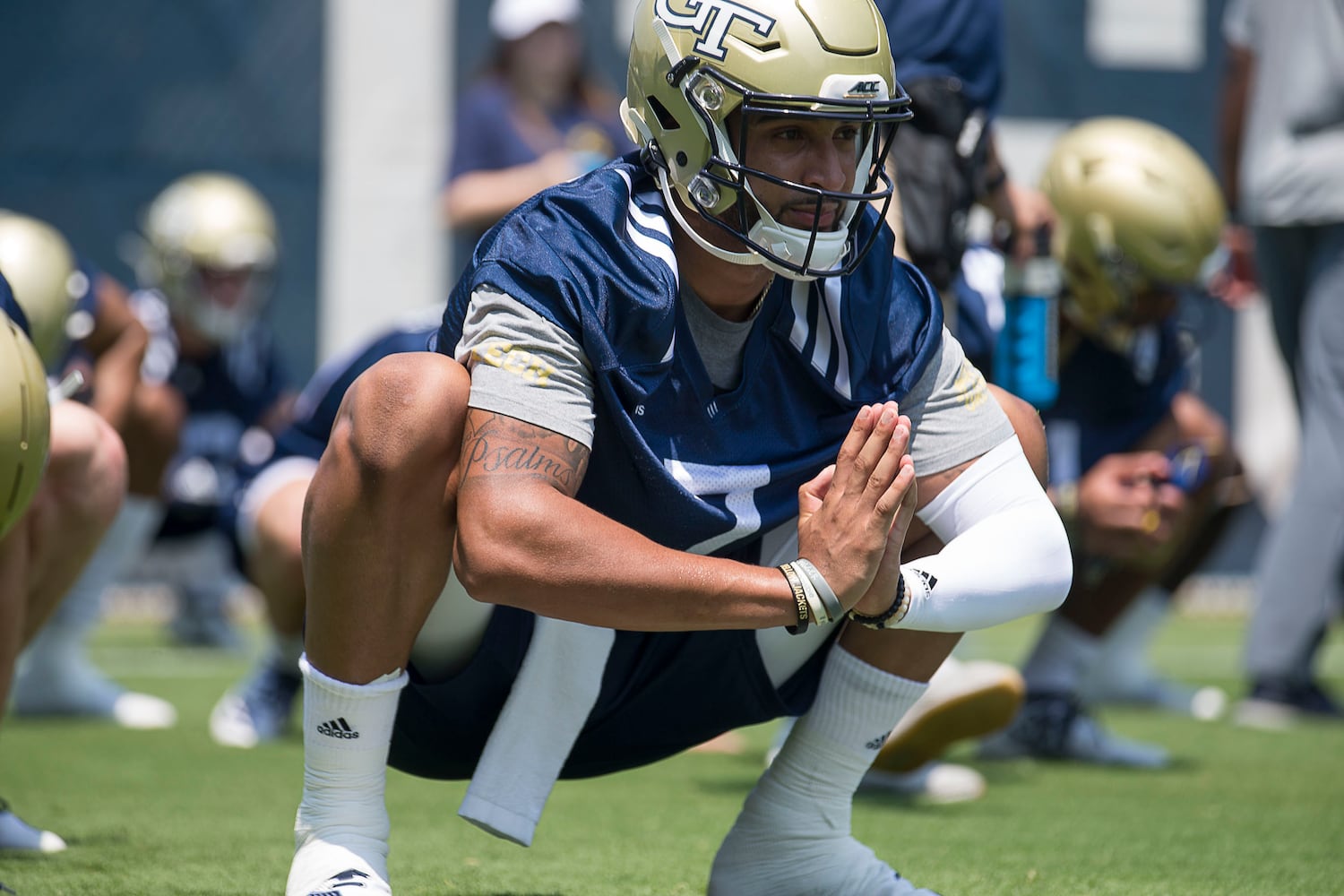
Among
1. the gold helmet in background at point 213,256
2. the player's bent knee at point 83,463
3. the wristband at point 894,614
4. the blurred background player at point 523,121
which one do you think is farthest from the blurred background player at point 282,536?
the gold helmet in background at point 213,256

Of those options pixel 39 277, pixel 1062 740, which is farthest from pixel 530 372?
pixel 1062 740

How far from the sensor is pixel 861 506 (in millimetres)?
1932

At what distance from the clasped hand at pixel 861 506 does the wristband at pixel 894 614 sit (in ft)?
0.19

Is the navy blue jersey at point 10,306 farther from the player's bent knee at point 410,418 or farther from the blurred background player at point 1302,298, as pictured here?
the blurred background player at point 1302,298

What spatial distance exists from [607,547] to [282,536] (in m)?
2.38

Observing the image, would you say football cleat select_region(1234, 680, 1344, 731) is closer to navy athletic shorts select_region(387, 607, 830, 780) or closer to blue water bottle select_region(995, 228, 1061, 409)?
blue water bottle select_region(995, 228, 1061, 409)

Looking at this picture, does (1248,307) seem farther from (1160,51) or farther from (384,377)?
(384,377)

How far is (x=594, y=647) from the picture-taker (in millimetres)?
2221

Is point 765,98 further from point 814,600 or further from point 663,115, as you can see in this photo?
point 814,600

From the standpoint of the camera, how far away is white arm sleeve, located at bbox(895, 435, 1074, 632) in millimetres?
2047

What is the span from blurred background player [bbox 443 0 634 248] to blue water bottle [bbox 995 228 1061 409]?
163cm

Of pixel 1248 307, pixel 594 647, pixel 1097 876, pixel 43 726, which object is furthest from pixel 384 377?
pixel 1248 307

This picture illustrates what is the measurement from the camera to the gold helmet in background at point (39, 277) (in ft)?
10.3

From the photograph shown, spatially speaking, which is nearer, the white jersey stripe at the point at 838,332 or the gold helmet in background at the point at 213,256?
the white jersey stripe at the point at 838,332
